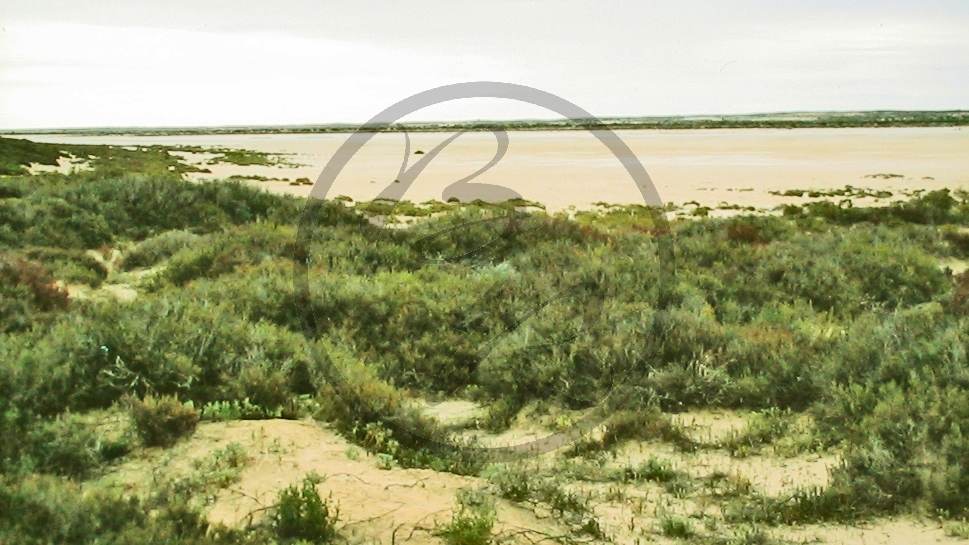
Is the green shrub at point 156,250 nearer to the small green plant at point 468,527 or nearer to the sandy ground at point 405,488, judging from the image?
the sandy ground at point 405,488

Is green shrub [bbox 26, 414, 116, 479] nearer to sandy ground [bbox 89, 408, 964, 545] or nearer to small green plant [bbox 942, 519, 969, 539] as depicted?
sandy ground [bbox 89, 408, 964, 545]

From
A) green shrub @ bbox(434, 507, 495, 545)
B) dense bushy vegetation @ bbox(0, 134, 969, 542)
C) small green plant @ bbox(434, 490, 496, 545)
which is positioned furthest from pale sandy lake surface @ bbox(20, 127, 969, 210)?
green shrub @ bbox(434, 507, 495, 545)

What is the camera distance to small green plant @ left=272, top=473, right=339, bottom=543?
14.7 feet

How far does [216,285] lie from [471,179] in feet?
125

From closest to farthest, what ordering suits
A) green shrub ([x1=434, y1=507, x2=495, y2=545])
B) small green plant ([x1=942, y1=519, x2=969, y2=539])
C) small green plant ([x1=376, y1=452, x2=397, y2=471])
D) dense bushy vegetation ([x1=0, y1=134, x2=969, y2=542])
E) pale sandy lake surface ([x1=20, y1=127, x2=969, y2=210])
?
green shrub ([x1=434, y1=507, x2=495, y2=545]) → small green plant ([x1=942, y1=519, x2=969, y2=539]) → dense bushy vegetation ([x1=0, y1=134, x2=969, y2=542]) → small green plant ([x1=376, y1=452, x2=397, y2=471]) → pale sandy lake surface ([x1=20, y1=127, x2=969, y2=210])

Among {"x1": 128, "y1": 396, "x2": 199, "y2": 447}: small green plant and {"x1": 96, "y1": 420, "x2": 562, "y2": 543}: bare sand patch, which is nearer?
{"x1": 96, "y1": 420, "x2": 562, "y2": 543}: bare sand patch

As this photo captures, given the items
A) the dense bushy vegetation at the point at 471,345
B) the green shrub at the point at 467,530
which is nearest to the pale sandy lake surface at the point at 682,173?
the dense bushy vegetation at the point at 471,345

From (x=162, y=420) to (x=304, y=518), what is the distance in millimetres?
1925

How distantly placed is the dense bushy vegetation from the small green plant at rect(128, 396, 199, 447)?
0.02 m

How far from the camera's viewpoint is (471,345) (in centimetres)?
829

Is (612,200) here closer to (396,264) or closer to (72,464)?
(396,264)

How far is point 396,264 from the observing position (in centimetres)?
1177

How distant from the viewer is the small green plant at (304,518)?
4480 millimetres

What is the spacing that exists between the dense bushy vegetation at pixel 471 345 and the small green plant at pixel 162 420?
0.02 metres
